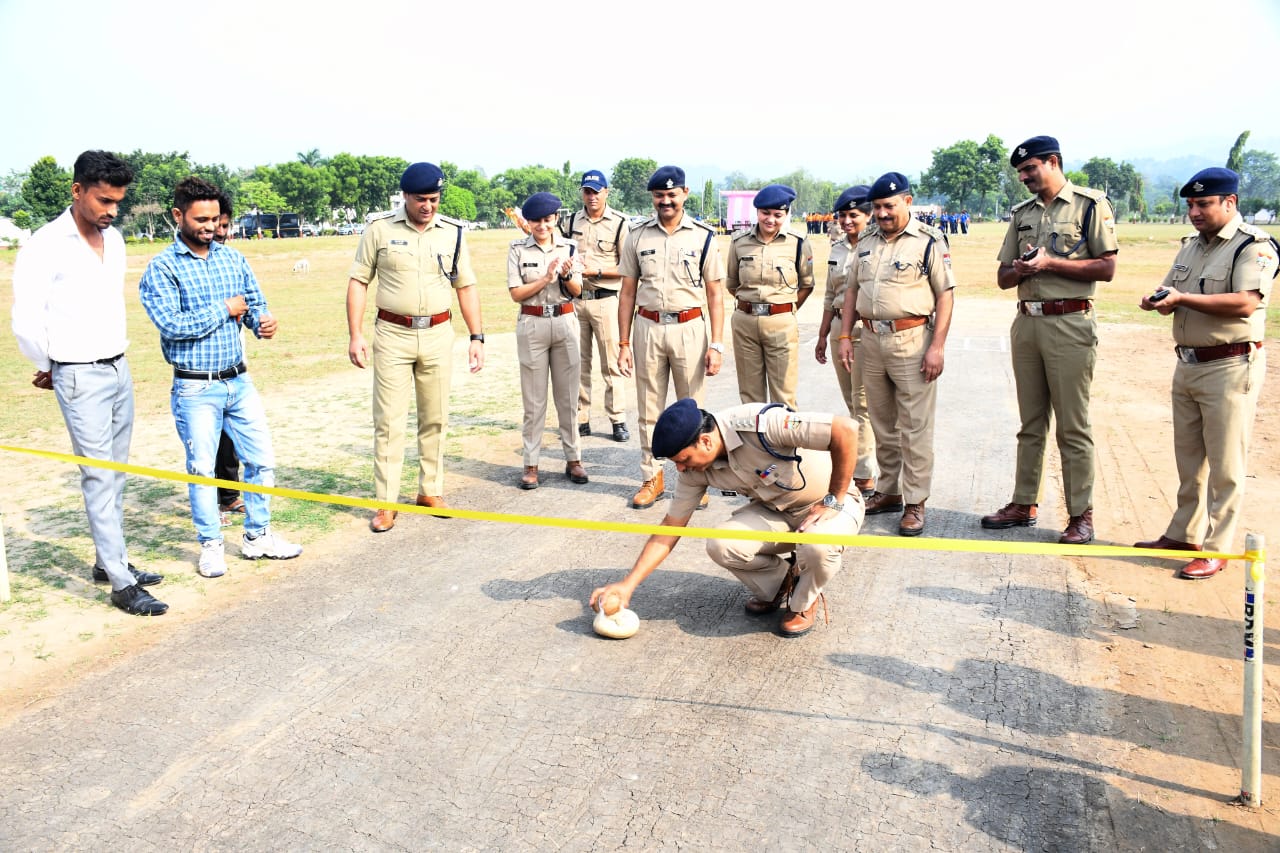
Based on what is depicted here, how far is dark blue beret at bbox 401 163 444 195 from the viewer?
20.9 feet

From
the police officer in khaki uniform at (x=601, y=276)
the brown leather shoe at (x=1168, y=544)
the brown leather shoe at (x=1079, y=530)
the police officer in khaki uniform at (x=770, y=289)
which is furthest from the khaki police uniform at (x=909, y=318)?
the police officer in khaki uniform at (x=601, y=276)

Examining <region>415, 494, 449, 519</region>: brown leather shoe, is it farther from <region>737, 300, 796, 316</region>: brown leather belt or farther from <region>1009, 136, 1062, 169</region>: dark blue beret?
<region>1009, 136, 1062, 169</region>: dark blue beret

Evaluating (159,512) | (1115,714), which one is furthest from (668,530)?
(159,512)

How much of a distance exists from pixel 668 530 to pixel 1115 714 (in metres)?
2.04

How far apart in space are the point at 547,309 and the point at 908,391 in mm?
2914

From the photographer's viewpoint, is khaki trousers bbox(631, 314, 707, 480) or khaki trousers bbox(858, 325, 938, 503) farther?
khaki trousers bbox(631, 314, 707, 480)

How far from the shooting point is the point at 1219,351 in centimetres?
538

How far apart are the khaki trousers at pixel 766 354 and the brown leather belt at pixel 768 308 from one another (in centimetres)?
3

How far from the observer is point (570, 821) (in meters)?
3.31

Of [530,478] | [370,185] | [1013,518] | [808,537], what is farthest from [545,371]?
[370,185]

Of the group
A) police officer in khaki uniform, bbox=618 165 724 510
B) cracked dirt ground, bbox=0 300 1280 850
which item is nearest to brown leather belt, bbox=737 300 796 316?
police officer in khaki uniform, bbox=618 165 724 510

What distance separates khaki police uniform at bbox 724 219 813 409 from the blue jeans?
3.52 metres

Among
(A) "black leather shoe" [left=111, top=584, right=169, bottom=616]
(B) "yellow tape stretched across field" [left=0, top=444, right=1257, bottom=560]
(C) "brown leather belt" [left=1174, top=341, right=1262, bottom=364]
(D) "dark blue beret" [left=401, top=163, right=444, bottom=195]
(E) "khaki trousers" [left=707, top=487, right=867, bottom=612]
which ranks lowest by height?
(A) "black leather shoe" [left=111, top=584, right=169, bottom=616]

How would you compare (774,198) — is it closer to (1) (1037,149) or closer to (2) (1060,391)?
(1) (1037,149)
